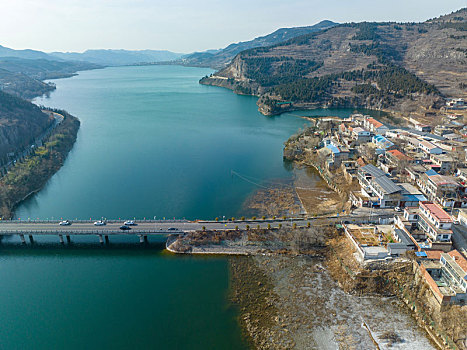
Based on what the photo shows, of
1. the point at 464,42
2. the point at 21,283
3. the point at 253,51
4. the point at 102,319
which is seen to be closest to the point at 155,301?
the point at 102,319

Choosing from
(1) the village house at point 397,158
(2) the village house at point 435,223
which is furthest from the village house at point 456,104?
(2) the village house at point 435,223

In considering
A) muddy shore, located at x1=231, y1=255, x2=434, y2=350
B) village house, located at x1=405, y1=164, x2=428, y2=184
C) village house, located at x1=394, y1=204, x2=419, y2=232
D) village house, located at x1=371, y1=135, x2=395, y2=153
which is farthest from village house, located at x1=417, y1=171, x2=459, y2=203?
muddy shore, located at x1=231, y1=255, x2=434, y2=350

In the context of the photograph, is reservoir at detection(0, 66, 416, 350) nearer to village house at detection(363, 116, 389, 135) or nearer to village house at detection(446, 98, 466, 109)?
village house at detection(363, 116, 389, 135)

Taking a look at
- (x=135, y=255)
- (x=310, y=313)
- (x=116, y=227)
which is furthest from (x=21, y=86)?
(x=310, y=313)

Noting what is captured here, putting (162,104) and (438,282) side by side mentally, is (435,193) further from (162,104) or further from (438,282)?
(162,104)

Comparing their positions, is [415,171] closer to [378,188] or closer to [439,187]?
[439,187]
